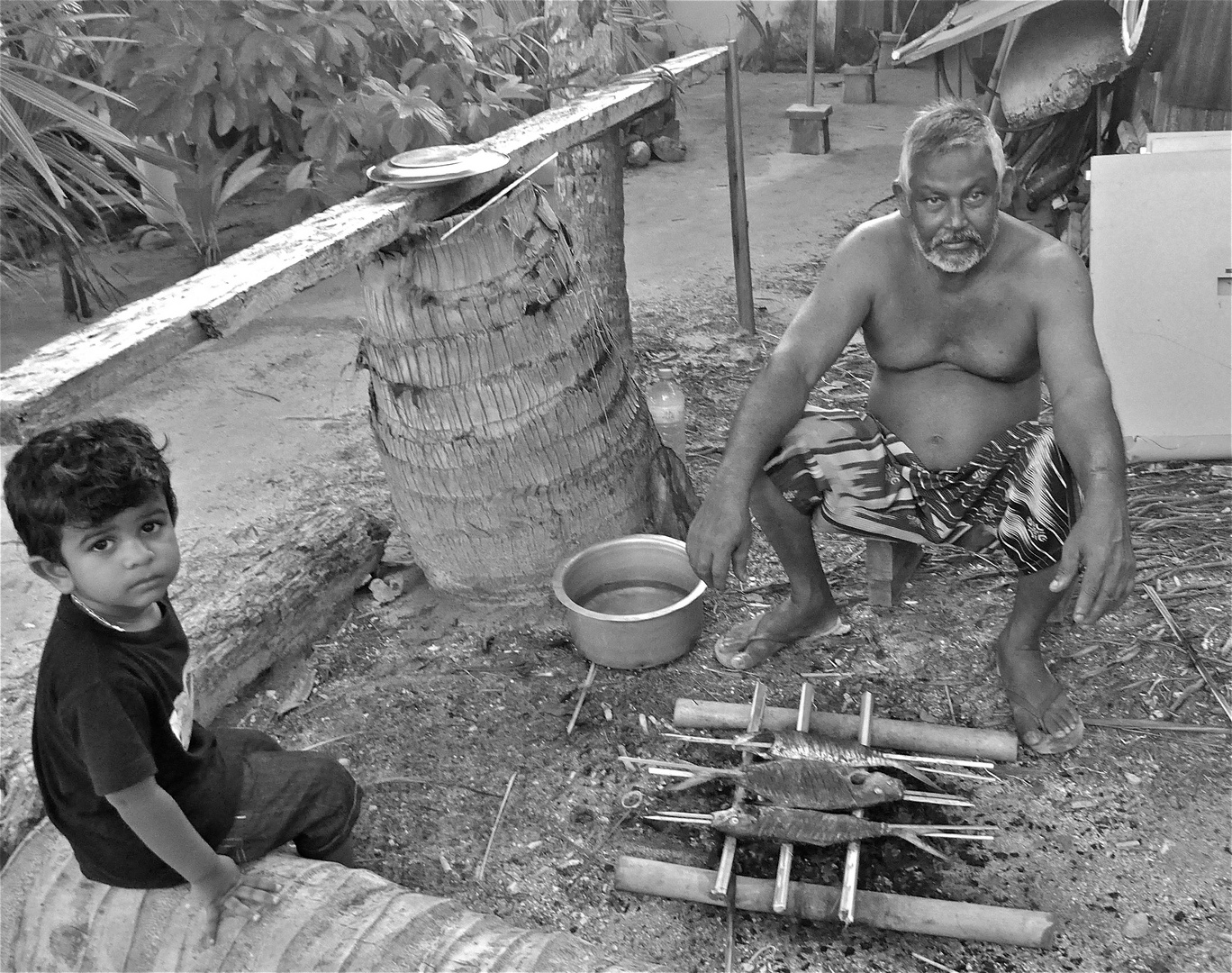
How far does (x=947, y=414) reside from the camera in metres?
2.91

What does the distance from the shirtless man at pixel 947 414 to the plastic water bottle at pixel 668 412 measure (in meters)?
1.08

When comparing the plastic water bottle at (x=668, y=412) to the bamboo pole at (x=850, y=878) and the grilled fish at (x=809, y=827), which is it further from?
the grilled fish at (x=809, y=827)

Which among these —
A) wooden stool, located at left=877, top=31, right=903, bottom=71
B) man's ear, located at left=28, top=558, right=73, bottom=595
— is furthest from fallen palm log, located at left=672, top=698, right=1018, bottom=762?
wooden stool, located at left=877, top=31, right=903, bottom=71

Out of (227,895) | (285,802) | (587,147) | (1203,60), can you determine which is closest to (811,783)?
(285,802)

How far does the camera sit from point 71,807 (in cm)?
194

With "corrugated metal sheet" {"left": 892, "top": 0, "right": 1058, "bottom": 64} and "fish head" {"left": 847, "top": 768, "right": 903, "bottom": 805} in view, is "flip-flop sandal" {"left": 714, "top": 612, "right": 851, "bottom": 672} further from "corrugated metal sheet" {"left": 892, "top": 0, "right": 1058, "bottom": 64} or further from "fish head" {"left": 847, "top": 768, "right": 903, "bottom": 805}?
"corrugated metal sheet" {"left": 892, "top": 0, "right": 1058, "bottom": 64}

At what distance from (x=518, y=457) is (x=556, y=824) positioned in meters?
1.10

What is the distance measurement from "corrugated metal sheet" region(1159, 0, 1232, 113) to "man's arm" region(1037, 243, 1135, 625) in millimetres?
2910

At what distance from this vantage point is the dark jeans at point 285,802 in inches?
83.9

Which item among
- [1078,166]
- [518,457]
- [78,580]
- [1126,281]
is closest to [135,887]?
[78,580]

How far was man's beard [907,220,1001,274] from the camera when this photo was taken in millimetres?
2621

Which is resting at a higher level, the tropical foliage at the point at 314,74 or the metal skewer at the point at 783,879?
the tropical foliage at the point at 314,74

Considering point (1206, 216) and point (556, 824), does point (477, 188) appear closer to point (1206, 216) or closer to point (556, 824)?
point (556, 824)

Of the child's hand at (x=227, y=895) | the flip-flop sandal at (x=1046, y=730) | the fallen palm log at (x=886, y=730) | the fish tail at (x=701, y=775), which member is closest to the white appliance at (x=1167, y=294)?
the flip-flop sandal at (x=1046, y=730)
